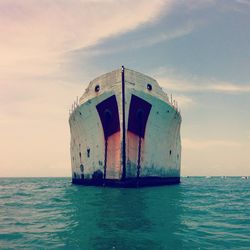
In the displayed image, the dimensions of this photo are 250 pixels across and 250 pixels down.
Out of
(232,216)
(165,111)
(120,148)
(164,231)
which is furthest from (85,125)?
(164,231)

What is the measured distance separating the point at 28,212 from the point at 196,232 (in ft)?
23.7

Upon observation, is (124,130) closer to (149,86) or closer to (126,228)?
(149,86)

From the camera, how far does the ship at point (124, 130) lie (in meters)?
22.0

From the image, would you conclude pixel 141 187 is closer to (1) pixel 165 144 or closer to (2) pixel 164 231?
(1) pixel 165 144

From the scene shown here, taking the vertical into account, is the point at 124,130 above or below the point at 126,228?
above

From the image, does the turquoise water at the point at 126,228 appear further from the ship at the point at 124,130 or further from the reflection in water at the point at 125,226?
the ship at the point at 124,130

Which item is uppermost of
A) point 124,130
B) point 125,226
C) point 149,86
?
point 149,86

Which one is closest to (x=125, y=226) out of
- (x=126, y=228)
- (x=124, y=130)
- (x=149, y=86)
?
(x=126, y=228)

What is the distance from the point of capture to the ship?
2197cm

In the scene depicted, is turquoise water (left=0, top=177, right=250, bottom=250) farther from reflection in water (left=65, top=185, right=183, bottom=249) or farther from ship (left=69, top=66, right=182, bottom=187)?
ship (left=69, top=66, right=182, bottom=187)

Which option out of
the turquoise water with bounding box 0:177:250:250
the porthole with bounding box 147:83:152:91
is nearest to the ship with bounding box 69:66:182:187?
the porthole with bounding box 147:83:152:91

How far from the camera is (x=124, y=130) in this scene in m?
21.7

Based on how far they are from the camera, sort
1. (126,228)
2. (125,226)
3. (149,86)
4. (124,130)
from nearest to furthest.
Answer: (126,228)
(125,226)
(124,130)
(149,86)

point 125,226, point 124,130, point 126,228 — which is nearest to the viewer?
point 126,228
